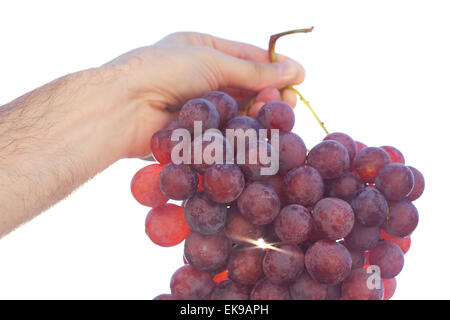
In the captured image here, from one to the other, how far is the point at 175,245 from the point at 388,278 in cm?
40

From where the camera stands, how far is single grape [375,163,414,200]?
606 mm

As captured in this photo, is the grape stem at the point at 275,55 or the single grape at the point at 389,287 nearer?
the single grape at the point at 389,287

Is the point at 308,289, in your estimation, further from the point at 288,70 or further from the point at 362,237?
the point at 288,70

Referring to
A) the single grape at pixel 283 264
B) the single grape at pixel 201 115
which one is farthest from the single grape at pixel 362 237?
the single grape at pixel 201 115

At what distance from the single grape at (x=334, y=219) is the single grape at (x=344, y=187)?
0.05 m

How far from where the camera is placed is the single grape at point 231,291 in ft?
1.91

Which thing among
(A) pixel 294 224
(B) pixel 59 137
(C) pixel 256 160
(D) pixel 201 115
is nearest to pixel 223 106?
(D) pixel 201 115

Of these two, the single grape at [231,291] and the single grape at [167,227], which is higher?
the single grape at [167,227]

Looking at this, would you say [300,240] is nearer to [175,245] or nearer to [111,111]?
[175,245]

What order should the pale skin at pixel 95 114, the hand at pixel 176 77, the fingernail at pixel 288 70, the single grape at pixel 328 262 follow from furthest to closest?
the fingernail at pixel 288 70 < the hand at pixel 176 77 < the pale skin at pixel 95 114 < the single grape at pixel 328 262

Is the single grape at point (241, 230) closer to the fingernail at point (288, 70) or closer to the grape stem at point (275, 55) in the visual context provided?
the grape stem at point (275, 55)

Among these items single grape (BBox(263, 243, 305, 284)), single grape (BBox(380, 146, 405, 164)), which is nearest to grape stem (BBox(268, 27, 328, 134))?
single grape (BBox(380, 146, 405, 164))

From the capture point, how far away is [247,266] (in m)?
0.58

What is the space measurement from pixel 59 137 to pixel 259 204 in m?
0.51
